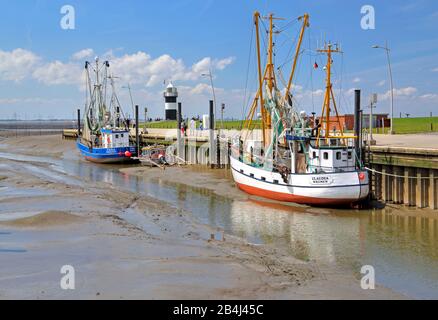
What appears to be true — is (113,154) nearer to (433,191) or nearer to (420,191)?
(420,191)

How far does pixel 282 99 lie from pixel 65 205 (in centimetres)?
1570

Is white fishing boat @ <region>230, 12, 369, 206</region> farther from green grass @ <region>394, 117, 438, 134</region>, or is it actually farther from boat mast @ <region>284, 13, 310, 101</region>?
green grass @ <region>394, 117, 438, 134</region>

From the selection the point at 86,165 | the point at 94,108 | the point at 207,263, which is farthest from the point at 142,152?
the point at 207,263

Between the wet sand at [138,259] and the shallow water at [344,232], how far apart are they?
1.09 meters

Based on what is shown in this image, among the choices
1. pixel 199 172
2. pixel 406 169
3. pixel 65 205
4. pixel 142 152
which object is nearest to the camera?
pixel 65 205

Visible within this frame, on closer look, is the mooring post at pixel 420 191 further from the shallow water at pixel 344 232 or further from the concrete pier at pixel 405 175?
the shallow water at pixel 344 232

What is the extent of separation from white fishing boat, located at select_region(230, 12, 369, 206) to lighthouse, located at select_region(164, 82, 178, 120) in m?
56.7

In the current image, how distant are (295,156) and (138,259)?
15.5 meters

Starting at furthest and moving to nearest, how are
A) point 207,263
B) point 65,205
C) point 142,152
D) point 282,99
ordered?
1. point 142,152
2. point 282,99
3. point 65,205
4. point 207,263

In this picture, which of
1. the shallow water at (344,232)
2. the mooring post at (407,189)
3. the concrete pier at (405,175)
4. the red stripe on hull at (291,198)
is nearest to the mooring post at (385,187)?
the concrete pier at (405,175)

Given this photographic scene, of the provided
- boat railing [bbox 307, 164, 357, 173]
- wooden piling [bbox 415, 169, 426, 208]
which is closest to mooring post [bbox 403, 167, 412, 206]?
wooden piling [bbox 415, 169, 426, 208]

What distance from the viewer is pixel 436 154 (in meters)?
23.2

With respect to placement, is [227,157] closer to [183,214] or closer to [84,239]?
[183,214]

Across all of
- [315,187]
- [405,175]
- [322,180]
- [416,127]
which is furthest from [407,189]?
[416,127]
